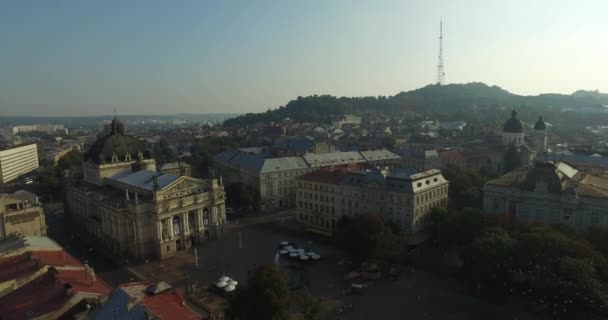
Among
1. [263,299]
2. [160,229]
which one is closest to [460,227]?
[263,299]

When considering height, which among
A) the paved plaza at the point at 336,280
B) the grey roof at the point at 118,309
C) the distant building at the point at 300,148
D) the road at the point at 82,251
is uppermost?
the distant building at the point at 300,148

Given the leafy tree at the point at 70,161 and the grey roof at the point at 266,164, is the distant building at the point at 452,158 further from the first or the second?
the leafy tree at the point at 70,161

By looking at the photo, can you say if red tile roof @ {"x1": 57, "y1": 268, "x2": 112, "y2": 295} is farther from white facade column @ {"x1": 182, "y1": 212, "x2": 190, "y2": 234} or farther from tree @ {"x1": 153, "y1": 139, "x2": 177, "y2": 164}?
tree @ {"x1": 153, "y1": 139, "x2": 177, "y2": 164}

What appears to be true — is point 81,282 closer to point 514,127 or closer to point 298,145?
point 298,145

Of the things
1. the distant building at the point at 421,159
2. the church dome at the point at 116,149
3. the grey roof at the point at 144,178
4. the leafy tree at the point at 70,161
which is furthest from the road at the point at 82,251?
the distant building at the point at 421,159

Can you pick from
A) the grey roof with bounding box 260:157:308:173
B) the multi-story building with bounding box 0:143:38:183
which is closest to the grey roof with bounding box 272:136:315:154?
the grey roof with bounding box 260:157:308:173

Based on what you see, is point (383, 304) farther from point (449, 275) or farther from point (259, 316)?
point (259, 316)

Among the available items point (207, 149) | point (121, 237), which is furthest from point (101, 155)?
point (207, 149)
